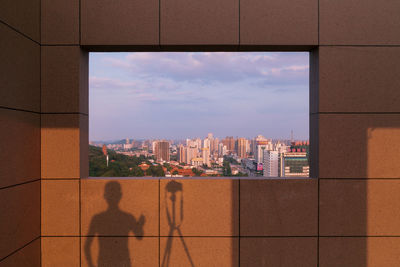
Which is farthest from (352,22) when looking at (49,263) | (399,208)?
(49,263)

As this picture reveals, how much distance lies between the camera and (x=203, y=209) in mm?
3035

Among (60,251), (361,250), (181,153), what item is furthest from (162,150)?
(361,250)

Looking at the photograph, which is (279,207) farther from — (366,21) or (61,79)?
(61,79)

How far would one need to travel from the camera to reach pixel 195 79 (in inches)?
167

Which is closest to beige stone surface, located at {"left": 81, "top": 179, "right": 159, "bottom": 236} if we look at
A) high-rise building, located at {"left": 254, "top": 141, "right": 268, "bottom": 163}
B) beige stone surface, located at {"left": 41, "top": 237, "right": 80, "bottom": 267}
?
beige stone surface, located at {"left": 41, "top": 237, "right": 80, "bottom": 267}

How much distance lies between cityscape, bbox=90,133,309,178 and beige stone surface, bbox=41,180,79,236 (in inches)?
17.2

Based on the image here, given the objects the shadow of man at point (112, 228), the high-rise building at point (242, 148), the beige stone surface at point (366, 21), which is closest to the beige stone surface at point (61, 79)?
the shadow of man at point (112, 228)

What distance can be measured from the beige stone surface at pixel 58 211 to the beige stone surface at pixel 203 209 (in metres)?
1.09

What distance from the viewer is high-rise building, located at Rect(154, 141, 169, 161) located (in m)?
3.43

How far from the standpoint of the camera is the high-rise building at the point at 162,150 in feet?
11.2

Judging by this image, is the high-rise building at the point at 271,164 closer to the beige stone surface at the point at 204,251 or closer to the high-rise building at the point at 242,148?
the high-rise building at the point at 242,148

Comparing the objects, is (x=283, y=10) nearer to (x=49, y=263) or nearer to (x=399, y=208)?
(x=399, y=208)

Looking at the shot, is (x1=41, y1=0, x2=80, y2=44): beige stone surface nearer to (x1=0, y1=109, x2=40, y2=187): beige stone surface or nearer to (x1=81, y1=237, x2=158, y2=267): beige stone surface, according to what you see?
(x1=0, y1=109, x2=40, y2=187): beige stone surface

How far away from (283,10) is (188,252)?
3234mm
